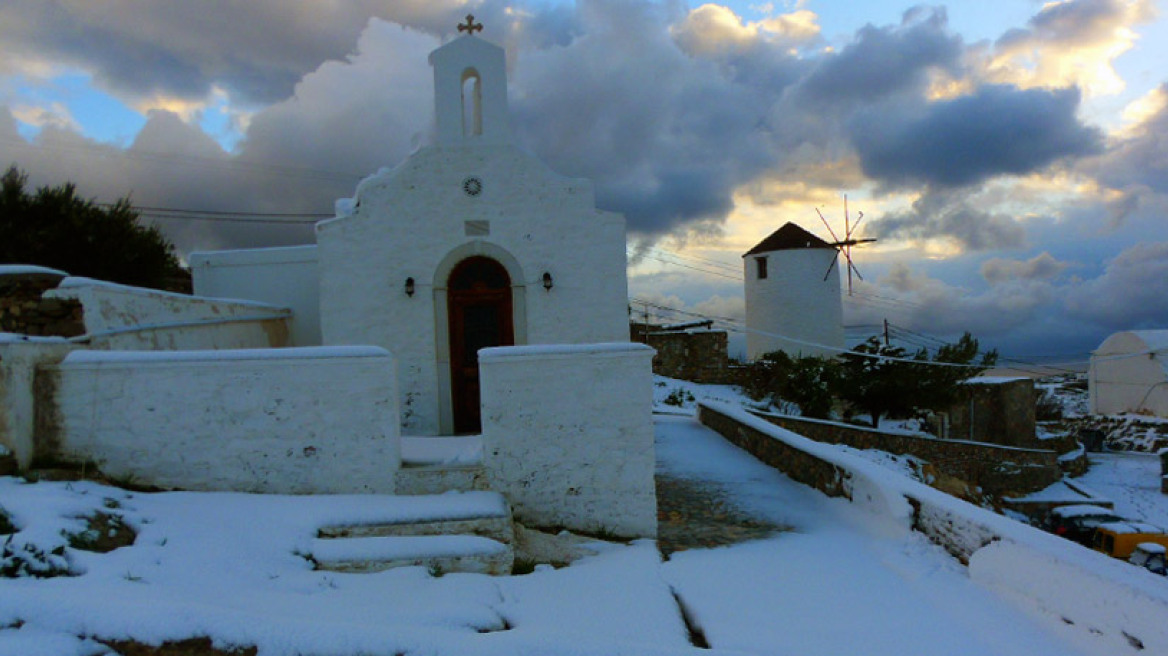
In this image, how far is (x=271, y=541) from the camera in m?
5.34

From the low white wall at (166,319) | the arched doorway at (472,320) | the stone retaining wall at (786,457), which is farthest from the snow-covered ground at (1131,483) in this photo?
the low white wall at (166,319)

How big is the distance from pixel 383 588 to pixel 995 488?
64.7ft

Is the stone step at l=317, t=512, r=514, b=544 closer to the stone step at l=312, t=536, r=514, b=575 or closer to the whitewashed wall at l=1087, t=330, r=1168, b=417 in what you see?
the stone step at l=312, t=536, r=514, b=575

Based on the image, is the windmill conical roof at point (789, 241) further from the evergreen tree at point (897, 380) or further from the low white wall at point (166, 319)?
the low white wall at point (166, 319)

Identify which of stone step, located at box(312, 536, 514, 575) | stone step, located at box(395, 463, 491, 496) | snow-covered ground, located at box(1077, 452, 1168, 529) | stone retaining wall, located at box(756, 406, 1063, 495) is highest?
stone step, located at box(395, 463, 491, 496)

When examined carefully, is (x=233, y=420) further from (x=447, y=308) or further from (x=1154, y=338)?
(x=1154, y=338)

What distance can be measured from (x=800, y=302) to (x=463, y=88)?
21.2 meters

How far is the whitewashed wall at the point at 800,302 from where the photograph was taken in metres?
28.0

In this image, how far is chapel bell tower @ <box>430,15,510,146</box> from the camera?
32.4 feet

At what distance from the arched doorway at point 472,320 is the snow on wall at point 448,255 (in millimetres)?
139

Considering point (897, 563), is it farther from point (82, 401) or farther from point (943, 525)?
point (82, 401)

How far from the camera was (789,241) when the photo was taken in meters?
28.9

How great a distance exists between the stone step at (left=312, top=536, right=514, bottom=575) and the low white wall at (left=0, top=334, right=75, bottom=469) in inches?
124

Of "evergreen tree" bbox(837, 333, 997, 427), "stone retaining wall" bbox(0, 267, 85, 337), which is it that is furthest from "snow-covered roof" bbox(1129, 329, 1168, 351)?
"stone retaining wall" bbox(0, 267, 85, 337)
